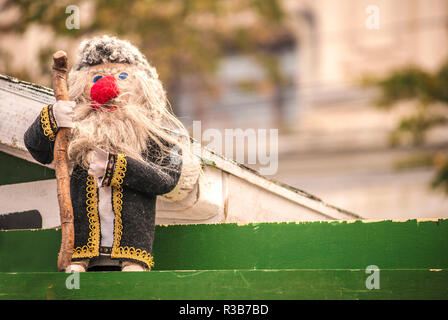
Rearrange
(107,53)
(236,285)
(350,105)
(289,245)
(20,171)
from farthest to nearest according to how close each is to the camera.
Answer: (350,105)
(20,171)
(107,53)
(289,245)
(236,285)

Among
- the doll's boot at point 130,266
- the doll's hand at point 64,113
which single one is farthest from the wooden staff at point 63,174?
the doll's boot at point 130,266

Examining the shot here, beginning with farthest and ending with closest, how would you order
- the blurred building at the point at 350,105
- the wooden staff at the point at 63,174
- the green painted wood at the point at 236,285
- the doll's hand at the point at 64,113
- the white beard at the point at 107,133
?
the blurred building at the point at 350,105 → the white beard at the point at 107,133 → the doll's hand at the point at 64,113 → the wooden staff at the point at 63,174 → the green painted wood at the point at 236,285

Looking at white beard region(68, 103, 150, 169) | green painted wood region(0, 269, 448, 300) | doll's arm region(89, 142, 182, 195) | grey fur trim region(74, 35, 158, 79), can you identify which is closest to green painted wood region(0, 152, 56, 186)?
white beard region(68, 103, 150, 169)

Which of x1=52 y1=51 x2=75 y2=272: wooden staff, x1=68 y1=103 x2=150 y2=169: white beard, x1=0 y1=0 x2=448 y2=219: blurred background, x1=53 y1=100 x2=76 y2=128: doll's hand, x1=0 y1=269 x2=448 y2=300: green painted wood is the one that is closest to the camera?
x1=0 y1=269 x2=448 y2=300: green painted wood

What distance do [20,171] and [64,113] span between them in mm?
630

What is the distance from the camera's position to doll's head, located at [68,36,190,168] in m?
2.78

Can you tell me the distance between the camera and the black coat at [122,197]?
2.65 metres

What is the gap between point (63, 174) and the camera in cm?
258

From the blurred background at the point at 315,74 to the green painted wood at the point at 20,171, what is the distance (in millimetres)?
4829

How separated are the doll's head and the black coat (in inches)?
3.5

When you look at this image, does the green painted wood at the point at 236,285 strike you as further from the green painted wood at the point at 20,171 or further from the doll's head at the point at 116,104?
the green painted wood at the point at 20,171

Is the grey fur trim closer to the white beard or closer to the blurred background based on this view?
the white beard

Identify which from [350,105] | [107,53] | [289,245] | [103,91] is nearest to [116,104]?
[103,91]

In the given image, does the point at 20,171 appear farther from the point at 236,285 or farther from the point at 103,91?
the point at 236,285
